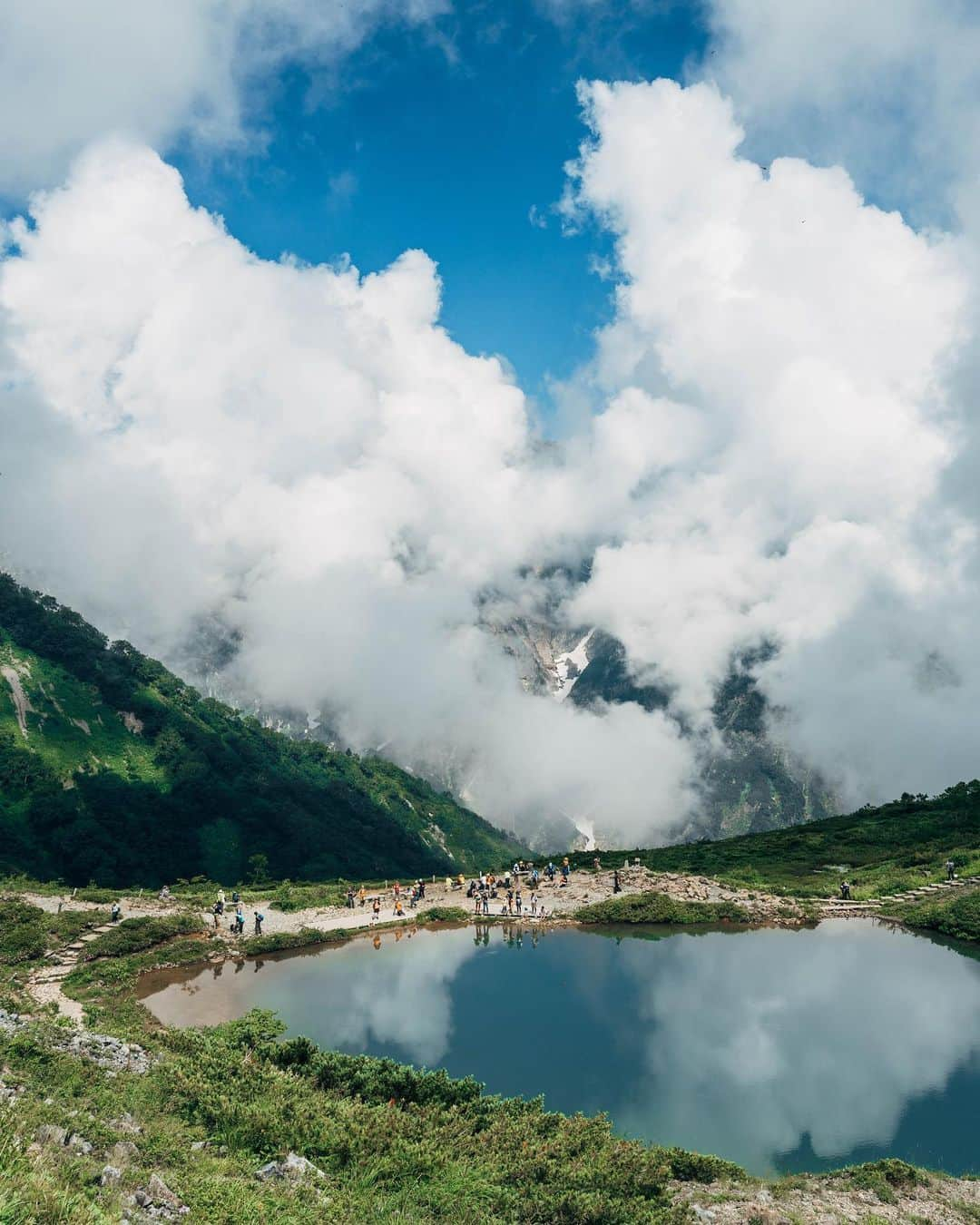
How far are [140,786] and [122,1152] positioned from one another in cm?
10579

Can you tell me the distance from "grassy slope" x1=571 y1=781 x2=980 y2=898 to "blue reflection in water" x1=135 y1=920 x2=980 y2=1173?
12.2 m

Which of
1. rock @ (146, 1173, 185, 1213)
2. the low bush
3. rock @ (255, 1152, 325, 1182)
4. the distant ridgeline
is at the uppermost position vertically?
the distant ridgeline

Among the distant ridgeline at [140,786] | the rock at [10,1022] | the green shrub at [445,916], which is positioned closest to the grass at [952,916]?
the green shrub at [445,916]

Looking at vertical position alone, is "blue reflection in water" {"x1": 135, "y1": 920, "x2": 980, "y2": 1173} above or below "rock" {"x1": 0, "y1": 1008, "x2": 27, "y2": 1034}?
below

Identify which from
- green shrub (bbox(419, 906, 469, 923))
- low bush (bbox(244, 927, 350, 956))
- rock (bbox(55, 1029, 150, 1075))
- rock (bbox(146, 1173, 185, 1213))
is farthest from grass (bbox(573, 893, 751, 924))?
rock (bbox(146, 1173, 185, 1213))

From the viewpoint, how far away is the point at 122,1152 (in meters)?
17.8

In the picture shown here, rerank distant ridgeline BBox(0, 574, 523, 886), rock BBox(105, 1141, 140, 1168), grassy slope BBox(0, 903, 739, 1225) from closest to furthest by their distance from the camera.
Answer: grassy slope BBox(0, 903, 739, 1225) → rock BBox(105, 1141, 140, 1168) → distant ridgeline BBox(0, 574, 523, 886)

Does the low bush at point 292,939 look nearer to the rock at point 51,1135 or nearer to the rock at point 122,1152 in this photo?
the rock at point 122,1152

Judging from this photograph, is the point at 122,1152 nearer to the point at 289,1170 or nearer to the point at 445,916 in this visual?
the point at 289,1170

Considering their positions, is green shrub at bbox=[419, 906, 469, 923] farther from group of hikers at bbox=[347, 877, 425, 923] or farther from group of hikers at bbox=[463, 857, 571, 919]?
group of hikers at bbox=[347, 877, 425, 923]

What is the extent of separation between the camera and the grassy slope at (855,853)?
5859 cm

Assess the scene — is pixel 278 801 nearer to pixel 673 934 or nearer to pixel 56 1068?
pixel 673 934

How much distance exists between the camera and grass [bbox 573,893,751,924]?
49375 millimetres

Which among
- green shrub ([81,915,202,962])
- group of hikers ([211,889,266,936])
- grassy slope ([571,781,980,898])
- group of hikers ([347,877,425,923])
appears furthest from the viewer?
grassy slope ([571,781,980,898])
